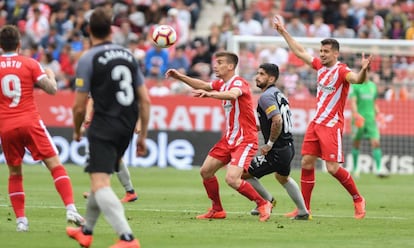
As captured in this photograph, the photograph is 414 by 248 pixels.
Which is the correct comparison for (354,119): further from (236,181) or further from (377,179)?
(236,181)

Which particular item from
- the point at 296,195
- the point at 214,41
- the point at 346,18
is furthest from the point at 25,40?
the point at 296,195

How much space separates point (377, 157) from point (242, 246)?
531 inches

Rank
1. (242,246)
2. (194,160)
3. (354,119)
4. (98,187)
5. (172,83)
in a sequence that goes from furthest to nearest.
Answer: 1. (172,83)
2. (194,160)
3. (354,119)
4. (242,246)
5. (98,187)

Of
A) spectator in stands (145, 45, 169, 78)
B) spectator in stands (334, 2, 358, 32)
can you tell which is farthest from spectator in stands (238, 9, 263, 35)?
spectator in stands (145, 45, 169, 78)

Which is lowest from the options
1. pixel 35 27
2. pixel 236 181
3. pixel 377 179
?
pixel 377 179

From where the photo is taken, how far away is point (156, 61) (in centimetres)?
2936

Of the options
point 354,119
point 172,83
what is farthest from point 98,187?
point 172,83

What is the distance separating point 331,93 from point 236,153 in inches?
66.9

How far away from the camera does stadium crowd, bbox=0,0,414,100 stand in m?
26.8

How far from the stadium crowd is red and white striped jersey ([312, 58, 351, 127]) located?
11729 millimetres

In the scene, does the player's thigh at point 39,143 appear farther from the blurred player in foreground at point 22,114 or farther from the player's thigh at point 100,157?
the player's thigh at point 100,157

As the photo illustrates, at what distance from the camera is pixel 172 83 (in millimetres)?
28016

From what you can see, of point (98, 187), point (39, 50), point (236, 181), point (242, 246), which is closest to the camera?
point (98, 187)

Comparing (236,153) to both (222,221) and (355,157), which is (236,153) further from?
(355,157)
